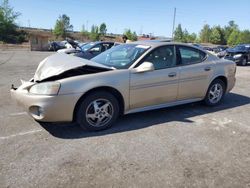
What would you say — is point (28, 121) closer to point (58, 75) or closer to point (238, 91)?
point (58, 75)

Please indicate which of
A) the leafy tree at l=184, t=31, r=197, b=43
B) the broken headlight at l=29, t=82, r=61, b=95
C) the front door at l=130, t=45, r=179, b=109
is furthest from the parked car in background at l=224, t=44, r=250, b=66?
the leafy tree at l=184, t=31, r=197, b=43

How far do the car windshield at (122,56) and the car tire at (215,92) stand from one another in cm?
185

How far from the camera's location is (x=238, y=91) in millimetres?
7793

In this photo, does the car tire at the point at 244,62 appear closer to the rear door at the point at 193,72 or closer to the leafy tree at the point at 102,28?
the rear door at the point at 193,72

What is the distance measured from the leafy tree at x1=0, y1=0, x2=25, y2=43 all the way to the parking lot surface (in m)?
59.8

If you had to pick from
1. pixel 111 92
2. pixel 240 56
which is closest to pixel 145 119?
pixel 111 92

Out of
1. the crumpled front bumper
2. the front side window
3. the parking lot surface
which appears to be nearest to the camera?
the parking lot surface

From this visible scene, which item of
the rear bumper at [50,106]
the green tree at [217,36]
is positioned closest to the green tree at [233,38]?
the green tree at [217,36]

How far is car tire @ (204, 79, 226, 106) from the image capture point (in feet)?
18.9

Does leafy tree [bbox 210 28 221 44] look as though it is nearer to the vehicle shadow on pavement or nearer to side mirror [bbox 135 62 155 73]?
the vehicle shadow on pavement

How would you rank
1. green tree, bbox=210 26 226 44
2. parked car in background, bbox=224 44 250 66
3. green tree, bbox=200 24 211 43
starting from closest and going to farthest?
parked car in background, bbox=224 44 250 66, green tree, bbox=210 26 226 44, green tree, bbox=200 24 211 43

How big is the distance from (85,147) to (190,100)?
265 centimetres

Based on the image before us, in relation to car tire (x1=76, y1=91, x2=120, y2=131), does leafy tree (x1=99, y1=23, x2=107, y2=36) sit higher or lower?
higher

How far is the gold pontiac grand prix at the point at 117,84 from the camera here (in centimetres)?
393
